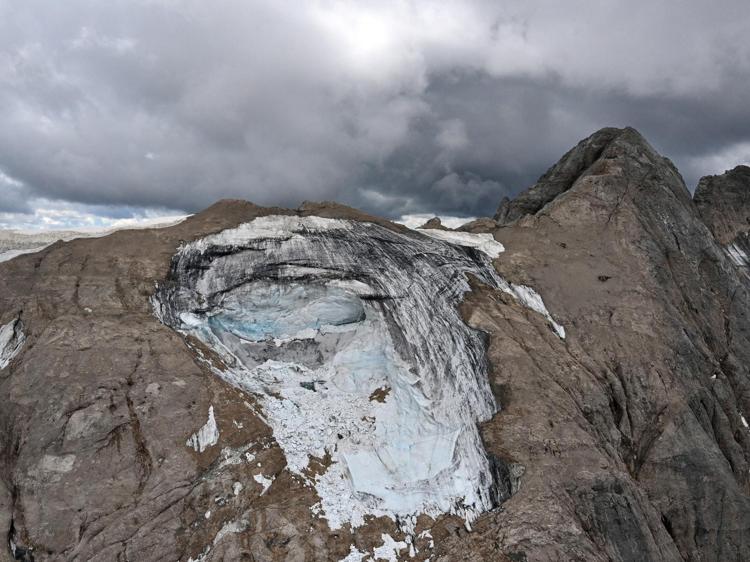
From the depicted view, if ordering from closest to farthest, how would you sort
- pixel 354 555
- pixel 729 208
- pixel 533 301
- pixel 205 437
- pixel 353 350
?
pixel 354 555 < pixel 205 437 < pixel 353 350 < pixel 533 301 < pixel 729 208

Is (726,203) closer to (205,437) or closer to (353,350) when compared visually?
(353,350)

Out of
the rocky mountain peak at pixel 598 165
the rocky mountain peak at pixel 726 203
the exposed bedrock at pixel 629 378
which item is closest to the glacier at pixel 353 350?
the exposed bedrock at pixel 629 378

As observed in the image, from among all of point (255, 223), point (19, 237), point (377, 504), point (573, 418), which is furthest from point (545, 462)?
point (19, 237)

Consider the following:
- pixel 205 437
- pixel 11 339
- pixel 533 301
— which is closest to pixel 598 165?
pixel 533 301

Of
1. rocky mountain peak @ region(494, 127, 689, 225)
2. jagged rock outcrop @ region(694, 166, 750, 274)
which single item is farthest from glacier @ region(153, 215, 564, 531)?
jagged rock outcrop @ region(694, 166, 750, 274)

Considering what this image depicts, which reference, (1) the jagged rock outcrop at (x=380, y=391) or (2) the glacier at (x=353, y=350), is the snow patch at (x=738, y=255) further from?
(2) the glacier at (x=353, y=350)

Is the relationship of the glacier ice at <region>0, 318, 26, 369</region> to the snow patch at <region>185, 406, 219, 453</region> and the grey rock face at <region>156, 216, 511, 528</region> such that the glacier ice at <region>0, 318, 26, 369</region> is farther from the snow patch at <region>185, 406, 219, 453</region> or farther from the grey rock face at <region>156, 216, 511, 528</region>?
the snow patch at <region>185, 406, 219, 453</region>
